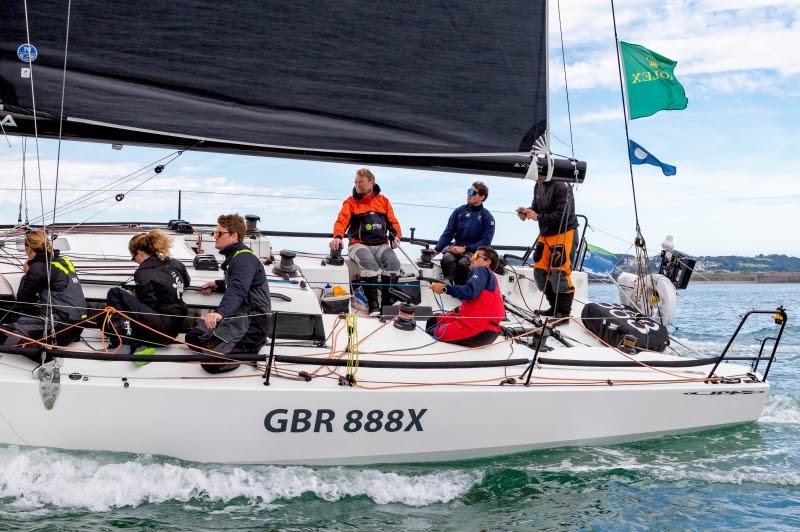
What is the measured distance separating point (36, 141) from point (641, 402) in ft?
15.1

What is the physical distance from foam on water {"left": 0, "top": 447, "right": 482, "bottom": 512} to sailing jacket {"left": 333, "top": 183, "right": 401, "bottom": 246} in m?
2.88

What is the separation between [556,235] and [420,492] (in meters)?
2.99

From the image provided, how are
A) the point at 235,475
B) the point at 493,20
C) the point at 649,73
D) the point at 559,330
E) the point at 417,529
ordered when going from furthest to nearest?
the point at 649,73 → the point at 559,330 → the point at 493,20 → the point at 235,475 → the point at 417,529

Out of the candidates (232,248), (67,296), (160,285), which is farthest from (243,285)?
(67,296)

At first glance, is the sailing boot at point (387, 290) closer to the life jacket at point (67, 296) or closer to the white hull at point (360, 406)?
the white hull at point (360, 406)

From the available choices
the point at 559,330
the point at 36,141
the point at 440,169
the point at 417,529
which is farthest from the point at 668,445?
the point at 36,141

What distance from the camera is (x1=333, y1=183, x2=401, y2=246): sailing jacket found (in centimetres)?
748

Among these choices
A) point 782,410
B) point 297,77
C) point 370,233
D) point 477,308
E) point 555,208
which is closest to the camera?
point 477,308

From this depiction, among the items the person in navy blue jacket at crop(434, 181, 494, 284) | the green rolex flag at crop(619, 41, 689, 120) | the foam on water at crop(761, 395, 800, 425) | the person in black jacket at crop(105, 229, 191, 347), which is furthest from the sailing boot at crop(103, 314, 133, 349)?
the foam on water at crop(761, 395, 800, 425)

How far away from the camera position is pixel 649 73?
25.5 ft

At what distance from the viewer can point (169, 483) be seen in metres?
4.71

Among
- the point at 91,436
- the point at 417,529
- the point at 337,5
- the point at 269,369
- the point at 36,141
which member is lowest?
the point at 417,529

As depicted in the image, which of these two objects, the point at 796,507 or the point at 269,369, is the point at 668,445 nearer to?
the point at 796,507

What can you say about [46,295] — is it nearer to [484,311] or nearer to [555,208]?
[484,311]
